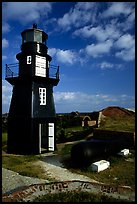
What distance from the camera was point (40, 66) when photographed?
58.9ft

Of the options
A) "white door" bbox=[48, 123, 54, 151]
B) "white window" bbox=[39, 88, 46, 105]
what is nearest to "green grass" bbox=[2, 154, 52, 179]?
"white door" bbox=[48, 123, 54, 151]

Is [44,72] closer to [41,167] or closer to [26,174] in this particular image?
[41,167]

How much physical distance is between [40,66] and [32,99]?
274cm

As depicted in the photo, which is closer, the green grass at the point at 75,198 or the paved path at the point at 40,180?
the green grass at the point at 75,198

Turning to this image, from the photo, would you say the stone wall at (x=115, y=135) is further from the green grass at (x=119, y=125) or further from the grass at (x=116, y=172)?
the grass at (x=116, y=172)

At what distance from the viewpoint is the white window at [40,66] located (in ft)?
58.0

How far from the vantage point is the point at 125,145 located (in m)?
16.0

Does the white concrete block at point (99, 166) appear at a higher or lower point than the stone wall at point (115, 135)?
lower

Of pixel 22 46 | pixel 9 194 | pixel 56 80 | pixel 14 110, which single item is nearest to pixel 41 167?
pixel 9 194

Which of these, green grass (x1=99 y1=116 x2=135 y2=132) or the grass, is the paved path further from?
green grass (x1=99 y1=116 x2=135 y2=132)

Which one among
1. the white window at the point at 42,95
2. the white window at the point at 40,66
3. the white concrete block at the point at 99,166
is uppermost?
the white window at the point at 40,66

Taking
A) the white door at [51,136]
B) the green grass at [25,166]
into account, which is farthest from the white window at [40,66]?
the green grass at [25,166]

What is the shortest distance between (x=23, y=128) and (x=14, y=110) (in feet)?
5.86

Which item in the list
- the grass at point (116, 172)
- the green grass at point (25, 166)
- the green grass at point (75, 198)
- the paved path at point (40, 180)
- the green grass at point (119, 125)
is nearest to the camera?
the green grass at point (75, 198)
